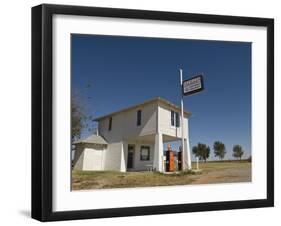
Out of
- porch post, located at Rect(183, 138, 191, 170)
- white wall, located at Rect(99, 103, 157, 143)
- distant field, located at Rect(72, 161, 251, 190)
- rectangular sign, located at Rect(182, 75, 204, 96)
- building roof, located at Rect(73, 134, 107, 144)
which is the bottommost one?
distant field, located at Rect(72, 161, 251, 190)

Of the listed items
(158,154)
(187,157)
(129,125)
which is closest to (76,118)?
(129,125)

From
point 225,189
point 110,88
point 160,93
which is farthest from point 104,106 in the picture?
point 225,189

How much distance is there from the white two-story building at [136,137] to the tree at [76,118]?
226 millimetres

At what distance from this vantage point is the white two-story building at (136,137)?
29.2 feet

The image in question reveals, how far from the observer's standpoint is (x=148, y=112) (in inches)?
363

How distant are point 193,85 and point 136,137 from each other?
3.62ft

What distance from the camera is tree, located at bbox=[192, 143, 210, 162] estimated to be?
371 inches

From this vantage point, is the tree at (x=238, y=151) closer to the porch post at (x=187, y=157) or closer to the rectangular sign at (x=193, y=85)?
the porch post at (x=187, y=157)

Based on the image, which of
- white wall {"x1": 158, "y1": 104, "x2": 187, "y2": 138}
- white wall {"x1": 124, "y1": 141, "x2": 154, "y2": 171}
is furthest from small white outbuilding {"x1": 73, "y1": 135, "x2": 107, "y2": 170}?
white wall {"x1": 158, "y1": 104, "x2": 187, "y2": 138}

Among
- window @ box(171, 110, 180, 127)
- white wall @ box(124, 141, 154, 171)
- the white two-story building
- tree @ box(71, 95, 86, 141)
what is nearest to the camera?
tree @ box(71, 95, 86, 141)

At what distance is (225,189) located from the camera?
9492 mm

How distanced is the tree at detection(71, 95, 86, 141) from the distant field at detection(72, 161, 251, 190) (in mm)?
496

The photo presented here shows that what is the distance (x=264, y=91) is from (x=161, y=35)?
1860mm

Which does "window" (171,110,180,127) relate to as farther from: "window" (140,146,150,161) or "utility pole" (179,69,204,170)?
"window" (140,146,150,161)
